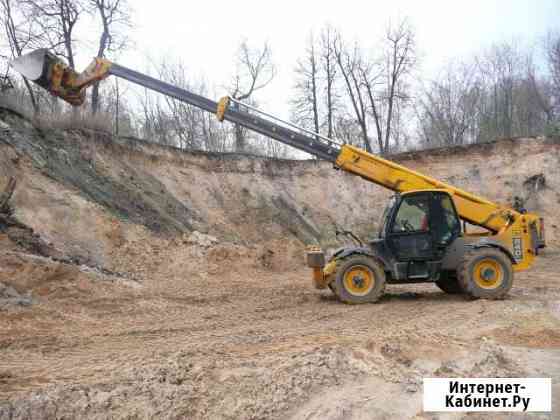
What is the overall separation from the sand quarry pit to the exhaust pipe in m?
2.68

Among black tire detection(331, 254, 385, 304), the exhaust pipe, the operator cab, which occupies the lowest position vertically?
black tire detection(331, 254, 385, 304)

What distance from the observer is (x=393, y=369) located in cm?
452

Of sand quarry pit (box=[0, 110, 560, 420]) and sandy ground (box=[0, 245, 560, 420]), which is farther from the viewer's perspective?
sand quarry pit (box=[0, 110, 560, 420])

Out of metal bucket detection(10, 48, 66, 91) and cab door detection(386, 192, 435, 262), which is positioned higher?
metal bucket detection(10, 48, 66, 91)

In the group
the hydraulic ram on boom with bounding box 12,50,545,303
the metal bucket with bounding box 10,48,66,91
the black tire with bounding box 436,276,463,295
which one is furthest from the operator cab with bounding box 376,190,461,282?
the metal bucket with bounding box 10,48,66,91

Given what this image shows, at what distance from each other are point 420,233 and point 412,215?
1.24 ft

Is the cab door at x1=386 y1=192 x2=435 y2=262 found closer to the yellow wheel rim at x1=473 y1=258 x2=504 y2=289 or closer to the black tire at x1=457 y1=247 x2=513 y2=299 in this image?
the black tire at x1=457 y1=247 x2=513 y2=299

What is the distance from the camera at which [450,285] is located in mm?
9484

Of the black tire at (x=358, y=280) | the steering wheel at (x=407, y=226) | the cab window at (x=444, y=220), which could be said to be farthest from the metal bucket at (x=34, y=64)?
the cab window at (x=444, y=220)

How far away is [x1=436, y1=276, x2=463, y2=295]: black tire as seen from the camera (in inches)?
367

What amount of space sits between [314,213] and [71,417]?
55.5ft

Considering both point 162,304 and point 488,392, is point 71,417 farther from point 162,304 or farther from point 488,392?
point 162,304

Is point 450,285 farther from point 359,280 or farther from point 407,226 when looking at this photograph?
point 359,280

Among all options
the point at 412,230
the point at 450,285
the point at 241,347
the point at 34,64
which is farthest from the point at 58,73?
the point at 450,285
